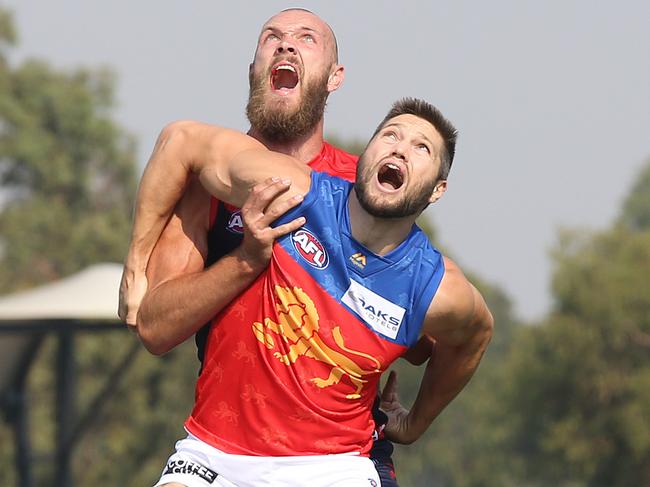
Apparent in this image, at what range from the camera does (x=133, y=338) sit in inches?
1299

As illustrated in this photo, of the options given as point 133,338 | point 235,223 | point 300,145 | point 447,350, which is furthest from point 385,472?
point 133,338

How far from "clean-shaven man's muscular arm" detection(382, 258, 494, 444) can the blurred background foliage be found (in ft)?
89.8

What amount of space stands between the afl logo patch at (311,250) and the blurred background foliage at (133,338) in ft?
92.5

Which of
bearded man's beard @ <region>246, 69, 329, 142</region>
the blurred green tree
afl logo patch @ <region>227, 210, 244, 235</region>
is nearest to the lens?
afl logo patch @ <region>227, 210, 244, 235</region>

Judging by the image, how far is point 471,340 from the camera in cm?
574

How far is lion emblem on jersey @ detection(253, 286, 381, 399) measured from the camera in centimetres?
526

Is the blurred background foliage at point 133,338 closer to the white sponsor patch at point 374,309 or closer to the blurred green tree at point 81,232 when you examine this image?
the blurred green tree at point 81,232

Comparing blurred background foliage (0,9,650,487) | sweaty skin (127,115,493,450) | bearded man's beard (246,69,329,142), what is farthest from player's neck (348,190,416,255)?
blurred background foliage (0,9,650,487)

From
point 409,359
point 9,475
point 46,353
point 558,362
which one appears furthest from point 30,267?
point 409,359

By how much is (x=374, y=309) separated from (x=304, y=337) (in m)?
0.29

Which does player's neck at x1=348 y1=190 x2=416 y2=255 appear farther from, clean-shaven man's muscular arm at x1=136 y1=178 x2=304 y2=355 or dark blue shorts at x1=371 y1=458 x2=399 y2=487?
dark blue shorts at x1=371 y1=458 x2=399 y2=487

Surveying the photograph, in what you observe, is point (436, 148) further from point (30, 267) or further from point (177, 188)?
point (30, 267)

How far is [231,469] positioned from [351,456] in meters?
0.48

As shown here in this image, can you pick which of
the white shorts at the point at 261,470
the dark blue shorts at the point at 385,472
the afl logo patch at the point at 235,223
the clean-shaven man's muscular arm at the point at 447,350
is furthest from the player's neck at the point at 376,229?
the dark blue shorts at the point at 385,472
